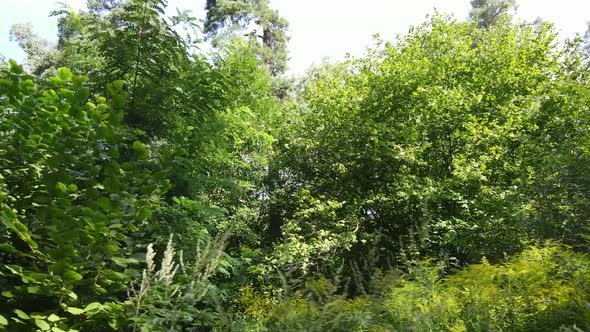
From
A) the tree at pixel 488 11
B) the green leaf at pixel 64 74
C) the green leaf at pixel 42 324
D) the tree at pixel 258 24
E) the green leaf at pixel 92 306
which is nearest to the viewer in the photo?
the green leaf at pixel 42 324

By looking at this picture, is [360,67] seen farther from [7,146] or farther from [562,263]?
[7,146]

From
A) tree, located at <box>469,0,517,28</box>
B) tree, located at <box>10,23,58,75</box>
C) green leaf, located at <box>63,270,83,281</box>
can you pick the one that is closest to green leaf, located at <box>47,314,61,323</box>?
green leaf, located at <box>63,270,83,281</box>

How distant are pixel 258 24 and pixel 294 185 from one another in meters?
9.41

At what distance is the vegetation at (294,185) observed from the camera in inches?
91.5

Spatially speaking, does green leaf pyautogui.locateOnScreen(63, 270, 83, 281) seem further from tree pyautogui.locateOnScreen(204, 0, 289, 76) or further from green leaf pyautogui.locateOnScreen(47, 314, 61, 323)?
tree pyautogui.locateOnScreen(204, 0, 289, 76)

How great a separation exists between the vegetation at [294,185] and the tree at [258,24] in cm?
636

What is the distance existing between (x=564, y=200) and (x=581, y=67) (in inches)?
256

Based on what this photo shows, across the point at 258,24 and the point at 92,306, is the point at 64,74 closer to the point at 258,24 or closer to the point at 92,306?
A: the point at 92,306

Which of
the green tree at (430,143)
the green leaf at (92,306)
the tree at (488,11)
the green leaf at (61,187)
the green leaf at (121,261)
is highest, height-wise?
the tree at (488,11)

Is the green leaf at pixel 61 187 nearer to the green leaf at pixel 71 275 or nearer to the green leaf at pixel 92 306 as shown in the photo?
the green leaf at pixel 71 275

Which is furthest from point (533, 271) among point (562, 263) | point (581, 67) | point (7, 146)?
point (581, 67)

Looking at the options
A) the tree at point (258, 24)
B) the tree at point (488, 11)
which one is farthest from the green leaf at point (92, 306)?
the tree at point (488, 11)

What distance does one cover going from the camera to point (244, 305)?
5.12 meters

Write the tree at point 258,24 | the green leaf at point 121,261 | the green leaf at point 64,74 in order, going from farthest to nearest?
1. the tree at point 258,24
2. the green leaf at point 64,74
3. the green leaf at point 121,261
